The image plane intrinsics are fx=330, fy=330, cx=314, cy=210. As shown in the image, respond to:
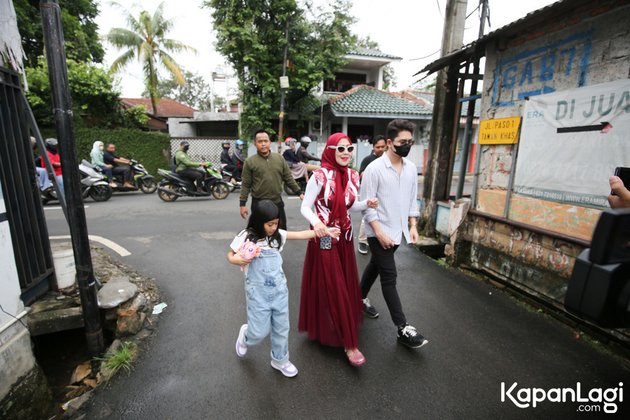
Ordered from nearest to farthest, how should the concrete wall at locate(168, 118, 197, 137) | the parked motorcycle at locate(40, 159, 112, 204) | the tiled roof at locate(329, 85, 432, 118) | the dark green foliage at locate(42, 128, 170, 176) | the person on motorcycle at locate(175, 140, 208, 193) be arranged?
1. the parked motorcycle at locate(40, 159, 112, 204)
2. the person on motorcycle at locate(175, 140, 208, 193)
3. the dark green foliage at locate(42, 128, 170, 176)
4. the tiled roof at locate(329, 85, 432, 118)
5. the concrete wall at locate(168, 118, 197, 137)

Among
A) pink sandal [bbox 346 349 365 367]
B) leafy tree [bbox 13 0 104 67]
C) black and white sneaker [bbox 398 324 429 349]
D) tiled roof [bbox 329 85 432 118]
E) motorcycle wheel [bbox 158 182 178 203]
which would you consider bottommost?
pink sandal [bbox 346 349 365 367]

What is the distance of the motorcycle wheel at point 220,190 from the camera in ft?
31.1

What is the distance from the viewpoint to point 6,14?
2490mm

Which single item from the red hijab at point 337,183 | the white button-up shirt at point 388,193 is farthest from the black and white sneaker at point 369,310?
the red hijab at point 337,183

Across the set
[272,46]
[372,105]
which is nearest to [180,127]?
[272,46]

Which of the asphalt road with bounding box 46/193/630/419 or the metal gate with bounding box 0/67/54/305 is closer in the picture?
the asphalt road with bounding box 46/193/630/419

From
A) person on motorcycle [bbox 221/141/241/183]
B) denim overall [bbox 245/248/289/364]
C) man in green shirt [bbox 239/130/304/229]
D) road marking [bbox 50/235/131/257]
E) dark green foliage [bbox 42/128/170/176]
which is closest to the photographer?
denim overall [bbox 245/248/289/364]

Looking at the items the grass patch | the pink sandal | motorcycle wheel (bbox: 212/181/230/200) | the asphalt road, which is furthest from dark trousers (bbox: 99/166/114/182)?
the pink sandal

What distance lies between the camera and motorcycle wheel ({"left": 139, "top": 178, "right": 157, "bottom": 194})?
34.1ft

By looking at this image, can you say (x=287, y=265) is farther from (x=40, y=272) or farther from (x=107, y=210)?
(x=107, y=210)

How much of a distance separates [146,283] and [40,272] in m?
1.12

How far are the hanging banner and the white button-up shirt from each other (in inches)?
71.3

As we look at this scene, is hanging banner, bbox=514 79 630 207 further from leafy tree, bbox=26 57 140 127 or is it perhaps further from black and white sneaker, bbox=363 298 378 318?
leafy tree, bbox=26 57 140 127

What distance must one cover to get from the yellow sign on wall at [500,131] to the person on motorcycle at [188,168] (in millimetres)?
6911
